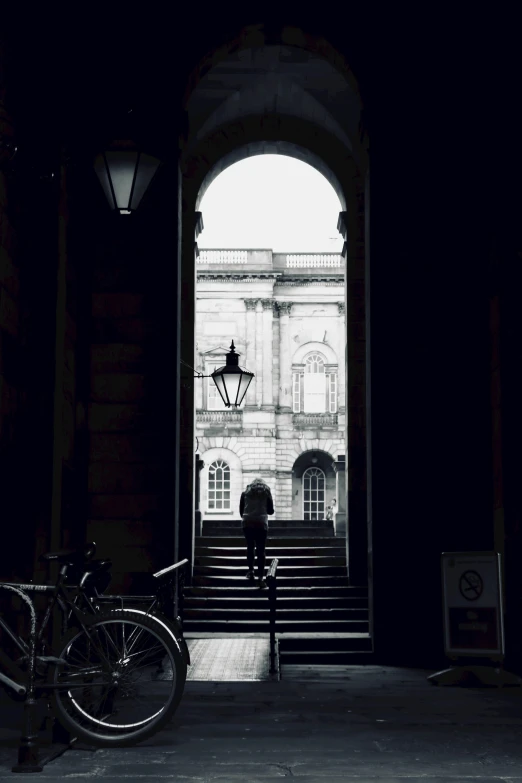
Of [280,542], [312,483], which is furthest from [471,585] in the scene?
[312,483]

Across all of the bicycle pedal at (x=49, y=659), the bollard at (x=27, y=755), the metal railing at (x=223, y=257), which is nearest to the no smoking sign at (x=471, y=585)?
the bicycle pedal at (x=49, y=659)

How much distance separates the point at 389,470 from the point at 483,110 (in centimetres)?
344

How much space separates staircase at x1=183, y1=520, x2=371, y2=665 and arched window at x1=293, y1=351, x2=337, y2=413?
29.0 m

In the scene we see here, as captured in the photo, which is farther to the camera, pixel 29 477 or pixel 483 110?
pixel 483 110

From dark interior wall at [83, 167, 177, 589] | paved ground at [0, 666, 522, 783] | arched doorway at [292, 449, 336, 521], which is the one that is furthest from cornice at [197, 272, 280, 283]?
paved ground at [0, 666, 522, 783]

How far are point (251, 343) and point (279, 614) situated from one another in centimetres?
3260

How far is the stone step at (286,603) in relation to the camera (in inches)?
535

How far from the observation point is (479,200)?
33.1ft

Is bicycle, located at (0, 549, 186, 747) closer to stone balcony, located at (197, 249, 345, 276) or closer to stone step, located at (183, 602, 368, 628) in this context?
stone step, located at (183, 602, 368, 628)

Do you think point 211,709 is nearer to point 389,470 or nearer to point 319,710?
point 319,710

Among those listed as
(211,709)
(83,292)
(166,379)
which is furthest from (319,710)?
(83,292)

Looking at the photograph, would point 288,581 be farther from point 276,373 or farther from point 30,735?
point 276,373

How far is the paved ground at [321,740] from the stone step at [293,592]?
5.59m

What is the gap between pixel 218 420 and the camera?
44.8 m
